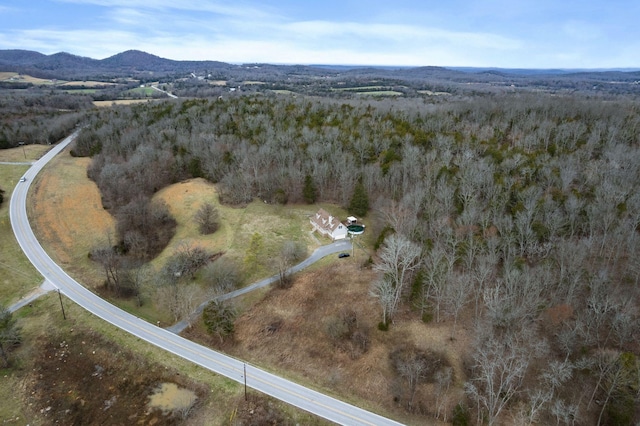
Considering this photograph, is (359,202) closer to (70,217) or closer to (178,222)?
(178,222)

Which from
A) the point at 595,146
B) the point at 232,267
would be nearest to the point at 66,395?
the point at 232,267

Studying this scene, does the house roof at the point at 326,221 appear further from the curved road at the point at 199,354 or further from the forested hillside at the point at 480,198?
the curved road at the point at 199,354

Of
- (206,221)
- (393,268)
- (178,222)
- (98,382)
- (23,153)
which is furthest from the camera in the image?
(23,153)

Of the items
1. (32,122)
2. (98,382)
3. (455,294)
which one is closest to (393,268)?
(455,294)

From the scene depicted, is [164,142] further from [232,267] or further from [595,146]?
[595,146]

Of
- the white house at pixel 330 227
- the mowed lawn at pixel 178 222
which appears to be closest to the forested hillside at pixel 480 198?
the mowed lawn at pixel 178 222

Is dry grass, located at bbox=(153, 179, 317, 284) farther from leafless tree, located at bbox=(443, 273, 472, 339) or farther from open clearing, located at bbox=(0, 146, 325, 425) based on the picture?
leafless tree, located at bbox=(443, 273, 472, 339)

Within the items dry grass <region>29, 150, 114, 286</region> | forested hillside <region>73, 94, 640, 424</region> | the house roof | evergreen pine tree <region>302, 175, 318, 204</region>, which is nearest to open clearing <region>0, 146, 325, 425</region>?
dry grass <region>29, 150, 114, 286</region>
